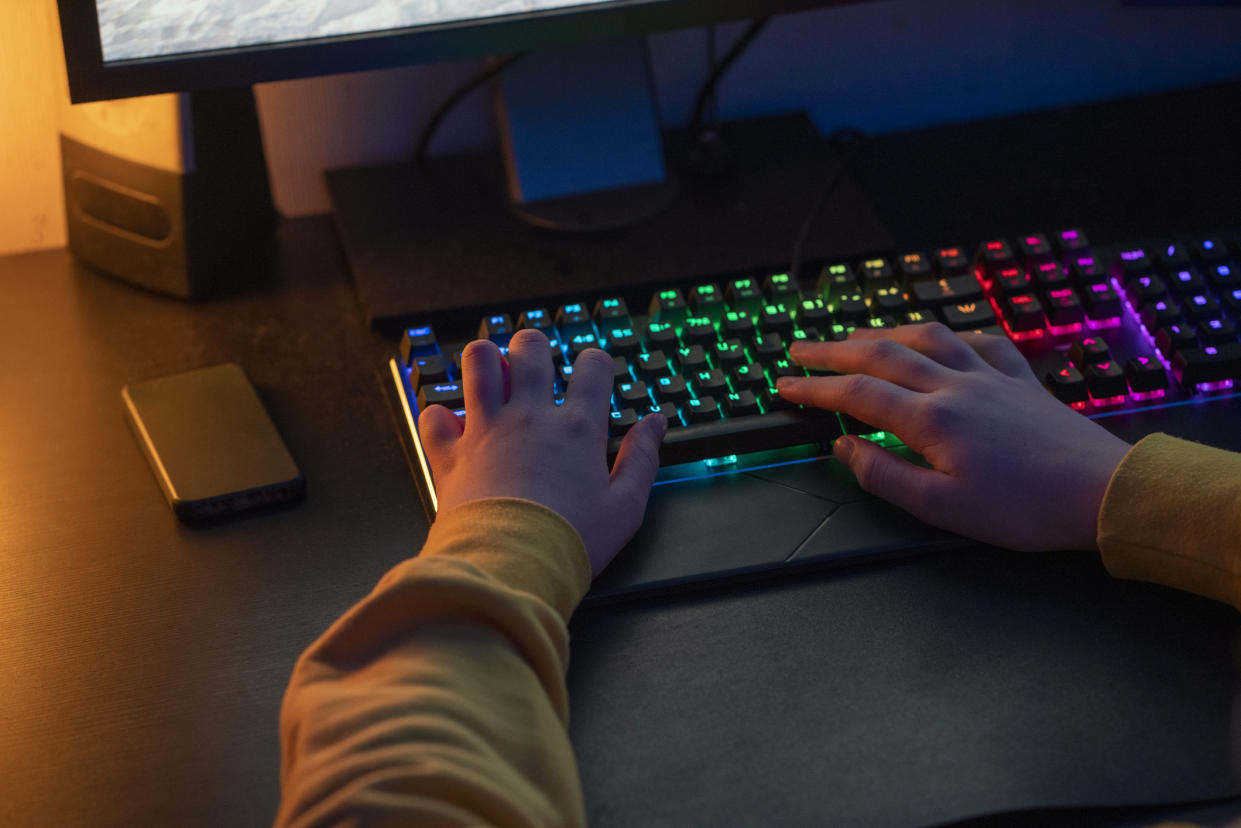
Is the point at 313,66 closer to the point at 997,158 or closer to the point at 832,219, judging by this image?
the point at 832,219

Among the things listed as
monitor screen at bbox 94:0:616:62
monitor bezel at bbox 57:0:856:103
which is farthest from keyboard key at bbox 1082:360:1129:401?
monitor screen at bbox 94:0:616:62

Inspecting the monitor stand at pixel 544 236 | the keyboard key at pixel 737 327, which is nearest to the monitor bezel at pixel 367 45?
the monitor stand at pixel 544 236

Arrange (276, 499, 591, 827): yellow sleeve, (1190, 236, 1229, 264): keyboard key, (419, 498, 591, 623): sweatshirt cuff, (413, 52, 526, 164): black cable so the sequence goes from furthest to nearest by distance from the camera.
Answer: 1. (413, 52, 526, 164): black cable
2. (1190, 236, 1229, 264): keyboard key
3. (419, 498, 591, 623): sweatshirt cuff
4. (276, 499, 591, 827): yellow sleeve

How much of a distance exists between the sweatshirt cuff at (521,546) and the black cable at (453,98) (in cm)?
40

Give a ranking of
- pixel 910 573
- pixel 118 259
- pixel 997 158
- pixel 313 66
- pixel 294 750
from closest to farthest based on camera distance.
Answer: pixel 294 750 → pixel 910 573 → pixel 313 66 → pixel 118 259 → pixel 997 158

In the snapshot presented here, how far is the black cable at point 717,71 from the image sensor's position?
95cm

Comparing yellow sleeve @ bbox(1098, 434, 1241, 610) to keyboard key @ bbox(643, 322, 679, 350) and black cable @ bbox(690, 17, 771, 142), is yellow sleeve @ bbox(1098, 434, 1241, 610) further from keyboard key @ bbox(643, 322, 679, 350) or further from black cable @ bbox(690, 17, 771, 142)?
black cable @ bbox(690, 17, 771, 142)

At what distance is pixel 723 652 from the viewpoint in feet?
1.88

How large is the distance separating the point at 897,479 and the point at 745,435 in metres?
0.09

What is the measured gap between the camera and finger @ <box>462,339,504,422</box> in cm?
64

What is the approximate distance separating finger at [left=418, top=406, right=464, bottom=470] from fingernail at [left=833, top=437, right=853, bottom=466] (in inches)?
8.3

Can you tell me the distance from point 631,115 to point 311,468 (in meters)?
0.37

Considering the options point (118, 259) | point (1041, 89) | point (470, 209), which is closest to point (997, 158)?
point (1041, 89)

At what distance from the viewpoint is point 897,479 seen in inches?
24.7
